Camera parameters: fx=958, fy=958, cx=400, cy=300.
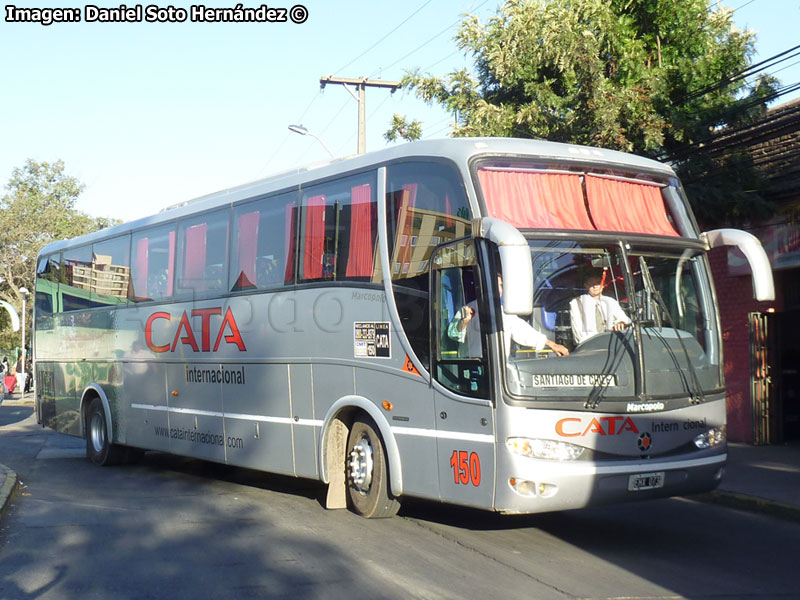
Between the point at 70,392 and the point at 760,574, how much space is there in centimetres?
1220

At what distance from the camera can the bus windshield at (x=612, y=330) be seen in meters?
7.58

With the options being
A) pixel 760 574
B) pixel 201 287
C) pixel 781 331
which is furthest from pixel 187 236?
pixel 781 331

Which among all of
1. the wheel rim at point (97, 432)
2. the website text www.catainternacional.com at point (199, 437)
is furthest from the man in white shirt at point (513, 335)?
the wheel rim at point (97, 432)

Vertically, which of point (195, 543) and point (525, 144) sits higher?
point (525, 144)

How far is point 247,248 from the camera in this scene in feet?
37.0

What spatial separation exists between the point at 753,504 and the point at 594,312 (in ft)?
12.6

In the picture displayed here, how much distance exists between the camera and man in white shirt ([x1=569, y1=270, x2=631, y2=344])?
25.3ft

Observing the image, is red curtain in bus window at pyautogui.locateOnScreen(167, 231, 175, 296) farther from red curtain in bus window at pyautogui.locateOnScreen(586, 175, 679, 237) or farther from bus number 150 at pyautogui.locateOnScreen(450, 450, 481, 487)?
red curtain in bus window at pyautogui.locateOnScreen(586, 175, 679, 237)

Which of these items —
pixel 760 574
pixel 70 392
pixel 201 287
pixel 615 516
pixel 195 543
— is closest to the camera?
pixel 760 574

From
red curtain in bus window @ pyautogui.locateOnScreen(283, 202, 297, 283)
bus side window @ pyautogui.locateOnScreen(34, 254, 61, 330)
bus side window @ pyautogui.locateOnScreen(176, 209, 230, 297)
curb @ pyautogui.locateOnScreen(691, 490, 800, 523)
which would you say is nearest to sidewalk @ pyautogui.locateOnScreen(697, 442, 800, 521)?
curb @ pyautogui.locateOnScreen(691, 490, 800, 523)

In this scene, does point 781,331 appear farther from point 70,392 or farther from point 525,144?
point 70,392

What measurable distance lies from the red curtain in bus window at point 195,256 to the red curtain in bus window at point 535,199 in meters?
5.20

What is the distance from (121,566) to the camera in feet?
24.0

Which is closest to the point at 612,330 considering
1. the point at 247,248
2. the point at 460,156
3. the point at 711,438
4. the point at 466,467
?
the point at 711,438
